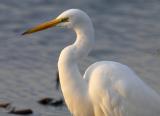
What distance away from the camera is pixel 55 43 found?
10320 millimetres

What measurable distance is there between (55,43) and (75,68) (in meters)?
3.65

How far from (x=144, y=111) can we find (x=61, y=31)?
4379 millimetres

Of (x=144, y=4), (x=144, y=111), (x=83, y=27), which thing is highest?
(x=83, y=27)

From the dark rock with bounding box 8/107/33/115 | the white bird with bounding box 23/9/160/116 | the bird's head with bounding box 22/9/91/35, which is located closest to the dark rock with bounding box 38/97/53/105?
the dark rock with bounding box 8/107/33/115

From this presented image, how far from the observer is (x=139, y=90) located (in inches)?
260

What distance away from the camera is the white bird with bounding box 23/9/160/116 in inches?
259

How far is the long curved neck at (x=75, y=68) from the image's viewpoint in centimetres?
662

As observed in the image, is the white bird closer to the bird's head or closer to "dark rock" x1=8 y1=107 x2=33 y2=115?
the bird's head

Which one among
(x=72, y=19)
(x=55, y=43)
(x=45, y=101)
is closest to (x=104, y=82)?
(x=72, y=19)

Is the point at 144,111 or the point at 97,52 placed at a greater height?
the point at 144,111

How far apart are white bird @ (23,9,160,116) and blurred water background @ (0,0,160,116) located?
1.43m

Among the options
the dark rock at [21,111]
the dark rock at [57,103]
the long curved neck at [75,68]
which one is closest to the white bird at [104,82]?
the long curved neck at [75,68]

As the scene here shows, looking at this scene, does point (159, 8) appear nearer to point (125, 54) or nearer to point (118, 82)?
point (125, 54)

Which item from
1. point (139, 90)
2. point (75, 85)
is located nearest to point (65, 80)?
point (75, 85)
